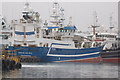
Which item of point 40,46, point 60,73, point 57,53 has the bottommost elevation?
point 60,73

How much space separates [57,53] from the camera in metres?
61.9

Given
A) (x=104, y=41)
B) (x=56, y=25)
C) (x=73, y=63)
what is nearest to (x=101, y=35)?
(x=104, y=41)

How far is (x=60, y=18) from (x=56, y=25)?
120 inches

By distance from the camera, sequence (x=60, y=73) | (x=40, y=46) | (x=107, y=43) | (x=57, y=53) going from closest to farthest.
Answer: (x=60, y=73)
(x=40, y=46)
(x=57, y=53)
(x=107, y=43)

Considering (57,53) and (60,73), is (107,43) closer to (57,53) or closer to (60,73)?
(57,53)

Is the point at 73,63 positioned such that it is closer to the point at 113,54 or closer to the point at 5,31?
the point at 113,54

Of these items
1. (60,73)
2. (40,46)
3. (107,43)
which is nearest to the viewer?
(60,73)

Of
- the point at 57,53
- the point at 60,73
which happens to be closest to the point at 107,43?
the point at 57,53

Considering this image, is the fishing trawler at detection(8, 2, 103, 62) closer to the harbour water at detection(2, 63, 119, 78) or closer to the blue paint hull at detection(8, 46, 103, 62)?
the blue paint hull at detection(8, 46, 103, 62)

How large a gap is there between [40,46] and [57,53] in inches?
130

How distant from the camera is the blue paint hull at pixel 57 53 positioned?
59938 millimetres

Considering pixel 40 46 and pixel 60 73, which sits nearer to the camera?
pixel 60 73

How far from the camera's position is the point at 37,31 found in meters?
65.4

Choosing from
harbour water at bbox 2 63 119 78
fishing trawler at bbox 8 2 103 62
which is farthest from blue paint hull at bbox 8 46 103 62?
harbour water at bbox 2 63 119 78
